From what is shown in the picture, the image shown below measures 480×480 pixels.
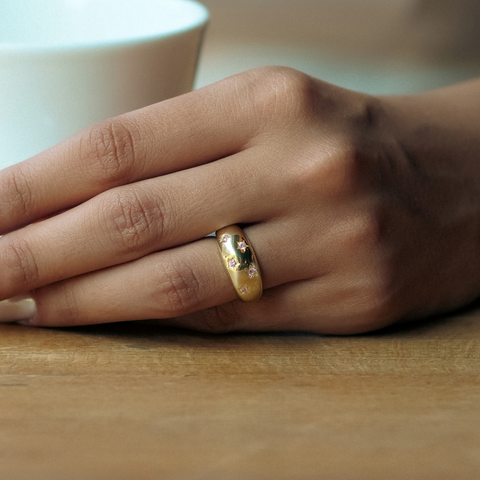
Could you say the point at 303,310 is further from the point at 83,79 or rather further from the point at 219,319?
the point at 83,79

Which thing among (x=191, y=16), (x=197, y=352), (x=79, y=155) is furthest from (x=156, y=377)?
(x=191, y=16)

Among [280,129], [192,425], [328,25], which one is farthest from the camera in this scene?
[328,25]

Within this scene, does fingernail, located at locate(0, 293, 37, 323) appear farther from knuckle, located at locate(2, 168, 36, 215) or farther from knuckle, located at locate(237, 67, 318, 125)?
knuckle, located at locate(237, 67, 318, 125)

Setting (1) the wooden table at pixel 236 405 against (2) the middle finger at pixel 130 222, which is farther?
(2) the middle finger at pixel 130 222

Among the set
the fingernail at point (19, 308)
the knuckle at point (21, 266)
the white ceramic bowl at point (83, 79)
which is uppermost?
the white ceramic bowl at point (83, 79)

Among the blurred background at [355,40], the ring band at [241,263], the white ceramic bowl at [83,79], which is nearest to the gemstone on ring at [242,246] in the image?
the ring band at [241,263]

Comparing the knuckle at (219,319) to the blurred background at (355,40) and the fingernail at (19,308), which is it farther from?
the blurred background at (355,40)

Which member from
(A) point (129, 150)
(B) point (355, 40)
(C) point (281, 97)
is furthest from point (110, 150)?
(B) point (355, 40)

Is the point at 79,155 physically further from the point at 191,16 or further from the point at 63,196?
the point at 191,16
